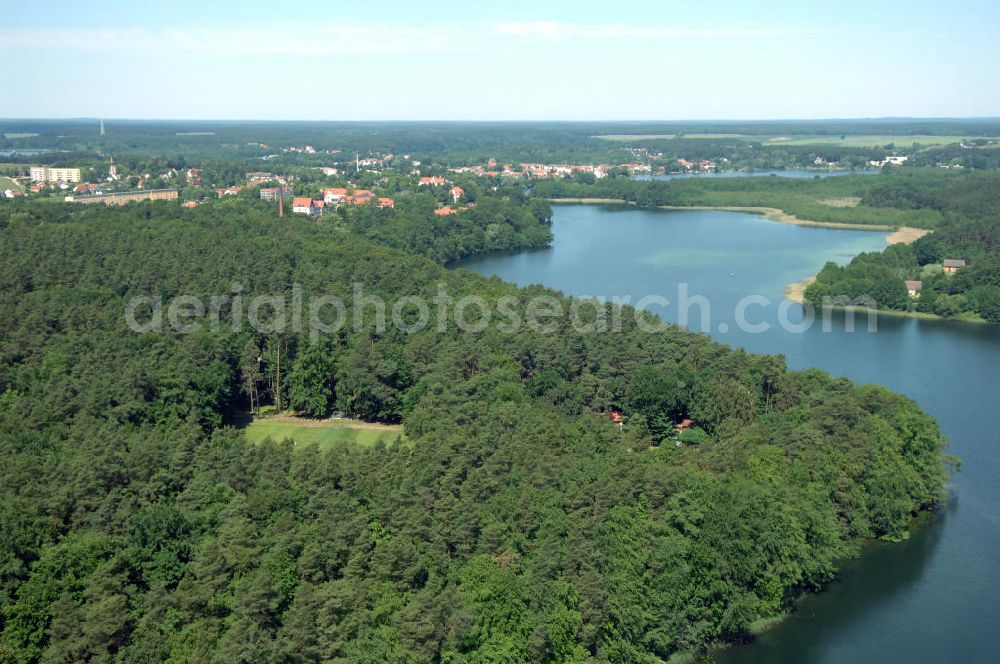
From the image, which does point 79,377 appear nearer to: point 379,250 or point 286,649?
point 286,649

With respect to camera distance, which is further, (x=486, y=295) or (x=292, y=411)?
(x=486, y=295)

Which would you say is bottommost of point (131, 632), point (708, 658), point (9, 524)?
point (708, 658)

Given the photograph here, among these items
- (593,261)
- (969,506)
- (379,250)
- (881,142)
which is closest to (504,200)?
(593,261)

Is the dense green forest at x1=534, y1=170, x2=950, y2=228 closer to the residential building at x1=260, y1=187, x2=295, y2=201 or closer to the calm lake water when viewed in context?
the calm lake water

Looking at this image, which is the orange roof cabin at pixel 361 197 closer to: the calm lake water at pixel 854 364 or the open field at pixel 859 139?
the calm lake water at pixel 854 364

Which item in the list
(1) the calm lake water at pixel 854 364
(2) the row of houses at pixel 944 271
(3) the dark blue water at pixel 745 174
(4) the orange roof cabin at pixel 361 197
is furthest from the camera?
(3) the dark blue water at pixel 745 174

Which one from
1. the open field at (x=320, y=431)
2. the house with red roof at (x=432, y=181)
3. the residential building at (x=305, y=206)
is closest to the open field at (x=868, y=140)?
the house with red roof at (x=432, y=181)
